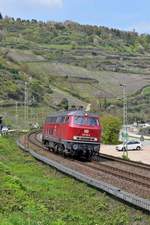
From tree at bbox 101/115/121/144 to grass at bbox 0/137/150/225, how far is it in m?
70.7

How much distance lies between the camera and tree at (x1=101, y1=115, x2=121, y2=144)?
317 ft

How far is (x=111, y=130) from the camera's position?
98062 mm

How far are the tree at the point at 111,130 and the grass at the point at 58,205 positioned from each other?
232 feet

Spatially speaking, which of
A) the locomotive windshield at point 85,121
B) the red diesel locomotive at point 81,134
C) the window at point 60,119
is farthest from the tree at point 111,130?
the locomotive windshield at point 85,121

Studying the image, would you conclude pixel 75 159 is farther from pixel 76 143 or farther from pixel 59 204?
pixel 59 204

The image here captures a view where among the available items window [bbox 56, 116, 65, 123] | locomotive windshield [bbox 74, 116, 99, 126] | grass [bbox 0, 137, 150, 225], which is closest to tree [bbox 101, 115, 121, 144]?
window [bbox 56, 116, 65, 123]

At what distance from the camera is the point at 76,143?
130 ft

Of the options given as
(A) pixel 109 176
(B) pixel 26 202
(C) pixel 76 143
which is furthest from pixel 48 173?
(B) pixel 26 202

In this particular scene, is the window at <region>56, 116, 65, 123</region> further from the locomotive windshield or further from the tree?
the tree

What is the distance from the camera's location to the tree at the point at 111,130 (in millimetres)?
96750

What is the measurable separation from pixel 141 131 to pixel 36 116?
38.1 meters

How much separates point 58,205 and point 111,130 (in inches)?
3132

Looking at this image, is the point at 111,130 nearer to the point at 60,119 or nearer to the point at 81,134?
the point at 60,119

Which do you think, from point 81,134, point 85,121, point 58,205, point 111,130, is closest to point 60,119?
point 85,121
